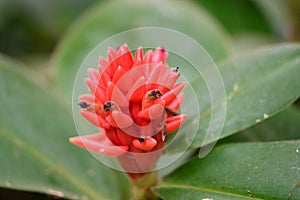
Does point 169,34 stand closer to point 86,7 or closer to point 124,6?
point 124,6

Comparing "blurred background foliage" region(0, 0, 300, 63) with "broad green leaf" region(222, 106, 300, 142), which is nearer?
"broad green leaf" region(222, 106, 300, 142)

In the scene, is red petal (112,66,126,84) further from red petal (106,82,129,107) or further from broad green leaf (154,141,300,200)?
broad green leaf (154,141,300,200)

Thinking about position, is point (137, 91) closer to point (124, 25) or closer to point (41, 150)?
point (41, 150)

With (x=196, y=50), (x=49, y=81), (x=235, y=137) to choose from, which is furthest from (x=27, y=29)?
(x=235, y=137)

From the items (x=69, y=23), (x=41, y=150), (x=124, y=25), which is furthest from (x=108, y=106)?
(x=69, y=23)

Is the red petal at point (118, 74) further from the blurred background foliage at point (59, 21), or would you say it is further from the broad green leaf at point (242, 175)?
the blurred background foliage at point (59, 21)

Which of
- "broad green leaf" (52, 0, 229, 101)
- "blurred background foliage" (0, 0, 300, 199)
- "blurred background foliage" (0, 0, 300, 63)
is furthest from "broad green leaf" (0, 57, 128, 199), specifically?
"blurred background foliage" (0, 0, 300, 63)
